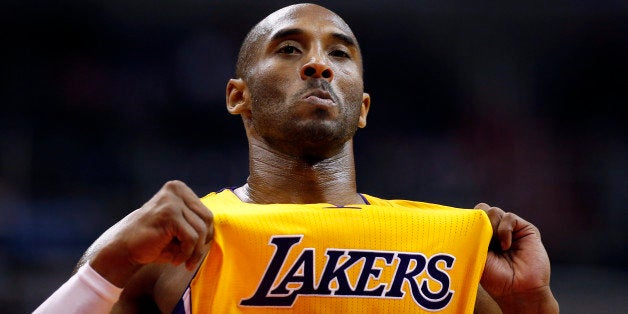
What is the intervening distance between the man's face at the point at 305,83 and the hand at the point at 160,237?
0.64 meters

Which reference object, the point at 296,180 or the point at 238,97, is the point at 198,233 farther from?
the point at 238,97

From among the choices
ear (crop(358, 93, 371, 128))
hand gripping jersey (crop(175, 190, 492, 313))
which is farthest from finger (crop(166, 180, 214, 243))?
ear (crop(358, 93, 371, 128))

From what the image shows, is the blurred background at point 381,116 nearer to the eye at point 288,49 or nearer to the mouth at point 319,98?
the eye at point 288,49

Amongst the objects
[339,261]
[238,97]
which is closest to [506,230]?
[339,261]

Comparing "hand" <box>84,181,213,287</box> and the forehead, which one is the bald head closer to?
the forehead

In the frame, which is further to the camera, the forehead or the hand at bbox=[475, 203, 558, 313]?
the forehead

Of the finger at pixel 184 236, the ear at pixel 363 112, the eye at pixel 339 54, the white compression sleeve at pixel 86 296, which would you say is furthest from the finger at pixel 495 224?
the white compression sleeve at pixel 86 296

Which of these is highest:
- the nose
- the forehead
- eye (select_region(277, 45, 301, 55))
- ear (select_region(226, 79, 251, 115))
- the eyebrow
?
the forehead

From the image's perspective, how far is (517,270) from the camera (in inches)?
84.4

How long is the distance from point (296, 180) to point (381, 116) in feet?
11.0

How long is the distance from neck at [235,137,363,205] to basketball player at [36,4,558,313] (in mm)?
109

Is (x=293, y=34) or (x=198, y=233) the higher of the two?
(x=293, y=34)

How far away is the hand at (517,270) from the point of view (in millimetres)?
2131

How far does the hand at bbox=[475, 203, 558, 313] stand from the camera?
2.13 metres
